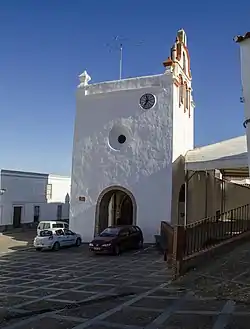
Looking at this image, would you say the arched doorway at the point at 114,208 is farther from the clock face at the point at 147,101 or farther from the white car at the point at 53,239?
the clock face at the point at 147,101

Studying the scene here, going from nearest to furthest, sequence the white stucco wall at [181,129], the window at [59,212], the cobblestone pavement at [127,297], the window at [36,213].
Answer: the cobblestone pavement at [127,297]
the white stucco wall at [181,129]
the window at [36,213]
the window at [59,212]

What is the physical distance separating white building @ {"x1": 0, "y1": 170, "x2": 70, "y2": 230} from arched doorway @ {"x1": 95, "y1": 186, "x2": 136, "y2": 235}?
31.0ft

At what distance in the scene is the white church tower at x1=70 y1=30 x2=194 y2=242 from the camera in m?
22.9

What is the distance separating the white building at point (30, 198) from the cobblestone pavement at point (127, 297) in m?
15.1

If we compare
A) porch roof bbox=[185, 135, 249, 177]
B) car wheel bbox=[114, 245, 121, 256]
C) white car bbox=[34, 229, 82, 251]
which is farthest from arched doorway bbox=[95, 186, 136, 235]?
porch roof bbox=[185, 135, 249, 177]

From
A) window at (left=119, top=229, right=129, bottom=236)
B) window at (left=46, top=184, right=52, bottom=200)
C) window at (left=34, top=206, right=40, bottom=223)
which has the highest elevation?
window at (left=46, top=184, right=52, bottom=200)

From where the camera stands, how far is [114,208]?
2706 centimetres

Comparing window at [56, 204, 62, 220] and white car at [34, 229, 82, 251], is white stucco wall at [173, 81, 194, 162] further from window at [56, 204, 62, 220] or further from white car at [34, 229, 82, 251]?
window at [56, 204, 62, 220]

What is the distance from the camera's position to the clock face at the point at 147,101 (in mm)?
23438

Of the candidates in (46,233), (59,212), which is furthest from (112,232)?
(59,212)

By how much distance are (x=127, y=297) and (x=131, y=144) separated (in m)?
14.3

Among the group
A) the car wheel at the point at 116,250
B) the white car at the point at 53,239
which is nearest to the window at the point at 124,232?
the car wheel at the point at 116,250

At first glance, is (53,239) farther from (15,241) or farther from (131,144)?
(131,144)

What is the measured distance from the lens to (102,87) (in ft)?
81.5
